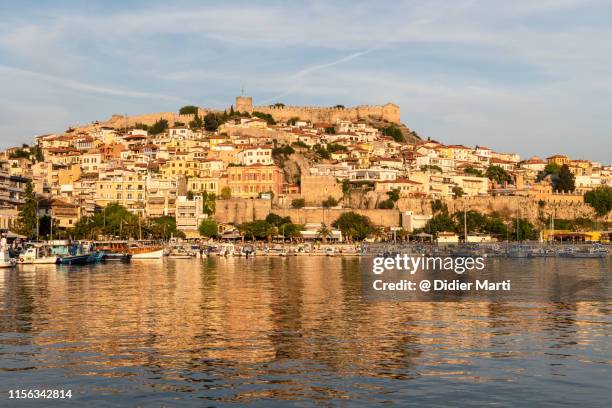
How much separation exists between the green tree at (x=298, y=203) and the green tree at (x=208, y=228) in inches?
405

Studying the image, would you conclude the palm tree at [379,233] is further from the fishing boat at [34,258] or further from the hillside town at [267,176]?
the fishing boat at [34,258]

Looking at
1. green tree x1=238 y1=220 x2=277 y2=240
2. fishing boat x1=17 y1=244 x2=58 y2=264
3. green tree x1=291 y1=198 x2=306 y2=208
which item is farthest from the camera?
green tree x1=291 y1=198 x2=306 y2=208

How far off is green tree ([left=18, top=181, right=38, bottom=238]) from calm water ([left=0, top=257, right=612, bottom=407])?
126 feet

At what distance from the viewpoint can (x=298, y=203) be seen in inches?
3519

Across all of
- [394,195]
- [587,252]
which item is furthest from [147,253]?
[587,252]

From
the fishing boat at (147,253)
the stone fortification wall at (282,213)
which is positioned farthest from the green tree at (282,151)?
the fishing boat at (147,253)

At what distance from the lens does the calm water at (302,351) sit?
1370 centimetres

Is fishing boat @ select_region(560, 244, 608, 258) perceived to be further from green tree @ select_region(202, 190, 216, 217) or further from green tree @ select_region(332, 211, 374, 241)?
green tree @ select_region(202, 190, 216, 217)

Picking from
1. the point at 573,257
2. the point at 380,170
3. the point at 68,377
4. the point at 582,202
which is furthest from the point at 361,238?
the point at 68,377

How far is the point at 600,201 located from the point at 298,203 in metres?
35.3

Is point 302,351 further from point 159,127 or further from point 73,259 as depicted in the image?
point 159,127

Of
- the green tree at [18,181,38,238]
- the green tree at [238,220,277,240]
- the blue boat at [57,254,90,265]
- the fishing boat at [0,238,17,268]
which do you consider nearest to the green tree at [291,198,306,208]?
the green tree at [238,220,277,240]

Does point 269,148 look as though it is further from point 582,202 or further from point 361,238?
point 582,202

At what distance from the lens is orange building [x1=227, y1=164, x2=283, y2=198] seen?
8994 cm
